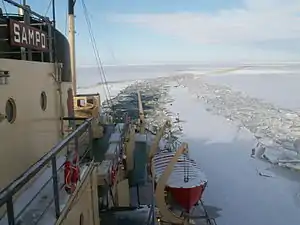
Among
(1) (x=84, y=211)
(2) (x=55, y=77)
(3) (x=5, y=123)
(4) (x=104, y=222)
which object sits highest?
(2) (x=55, y=77)

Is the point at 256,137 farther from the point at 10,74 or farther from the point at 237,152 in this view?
the point at 10,74

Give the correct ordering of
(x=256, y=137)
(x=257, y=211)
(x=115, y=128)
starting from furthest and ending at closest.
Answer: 1. (x=256, y=137)
2. (x=257, y=211)
3. (x=115, y=128)

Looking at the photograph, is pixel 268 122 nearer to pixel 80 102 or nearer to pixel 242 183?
pixel 242 183

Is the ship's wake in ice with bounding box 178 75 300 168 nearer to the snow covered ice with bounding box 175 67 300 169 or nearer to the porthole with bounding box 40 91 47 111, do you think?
the snow covered ice with bounding box 175 67 300 169

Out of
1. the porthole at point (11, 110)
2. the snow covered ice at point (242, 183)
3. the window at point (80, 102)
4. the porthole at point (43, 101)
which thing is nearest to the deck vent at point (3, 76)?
the porthole at point (11, 110)

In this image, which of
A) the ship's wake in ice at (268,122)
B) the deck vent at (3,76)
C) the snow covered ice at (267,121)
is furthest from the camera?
the snow covered ice at (267,121)

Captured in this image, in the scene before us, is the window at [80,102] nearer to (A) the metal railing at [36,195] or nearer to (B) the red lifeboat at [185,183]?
(B) the red lifeboat at [185,183]

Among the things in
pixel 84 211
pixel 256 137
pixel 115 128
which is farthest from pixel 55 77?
pixel 256 137
